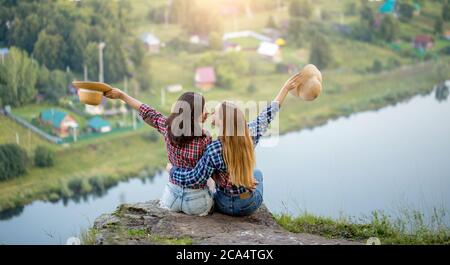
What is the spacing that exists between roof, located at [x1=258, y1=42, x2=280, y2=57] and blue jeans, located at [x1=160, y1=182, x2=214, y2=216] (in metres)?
4.54

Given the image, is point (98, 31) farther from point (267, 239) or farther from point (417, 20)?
point (267, 239)

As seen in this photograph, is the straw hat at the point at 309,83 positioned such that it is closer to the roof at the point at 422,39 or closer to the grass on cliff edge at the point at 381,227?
the grass on cliff edge at the point at 381,227

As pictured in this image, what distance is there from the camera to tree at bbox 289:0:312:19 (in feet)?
24.0

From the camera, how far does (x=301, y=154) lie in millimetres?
5938

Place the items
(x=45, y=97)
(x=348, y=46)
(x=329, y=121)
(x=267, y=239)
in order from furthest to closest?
(x=348, y=46) < (x=329, y=121) < (x=45, y=97) < (x=267, y=239)

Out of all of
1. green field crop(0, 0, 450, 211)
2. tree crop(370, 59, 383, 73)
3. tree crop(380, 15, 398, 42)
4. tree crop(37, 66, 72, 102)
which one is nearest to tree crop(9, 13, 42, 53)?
tree crop(37, 66, 72, 102)

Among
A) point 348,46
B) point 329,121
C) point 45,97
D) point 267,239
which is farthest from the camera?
point 348,46

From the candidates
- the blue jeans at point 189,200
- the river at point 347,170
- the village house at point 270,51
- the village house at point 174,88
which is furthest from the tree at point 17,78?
the blue jeans at point 189,200

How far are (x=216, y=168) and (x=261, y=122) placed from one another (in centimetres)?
22

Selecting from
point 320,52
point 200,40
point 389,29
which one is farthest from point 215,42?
point 389,29

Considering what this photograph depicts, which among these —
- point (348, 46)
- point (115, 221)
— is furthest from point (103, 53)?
point (115, 221)

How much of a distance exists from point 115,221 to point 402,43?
563 centimetres

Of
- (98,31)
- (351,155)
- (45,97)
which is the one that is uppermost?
(98,31)

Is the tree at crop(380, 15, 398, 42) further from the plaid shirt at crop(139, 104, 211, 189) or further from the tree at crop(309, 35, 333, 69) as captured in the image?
the plaid shirt at crop(139, 104, 211, 189)
